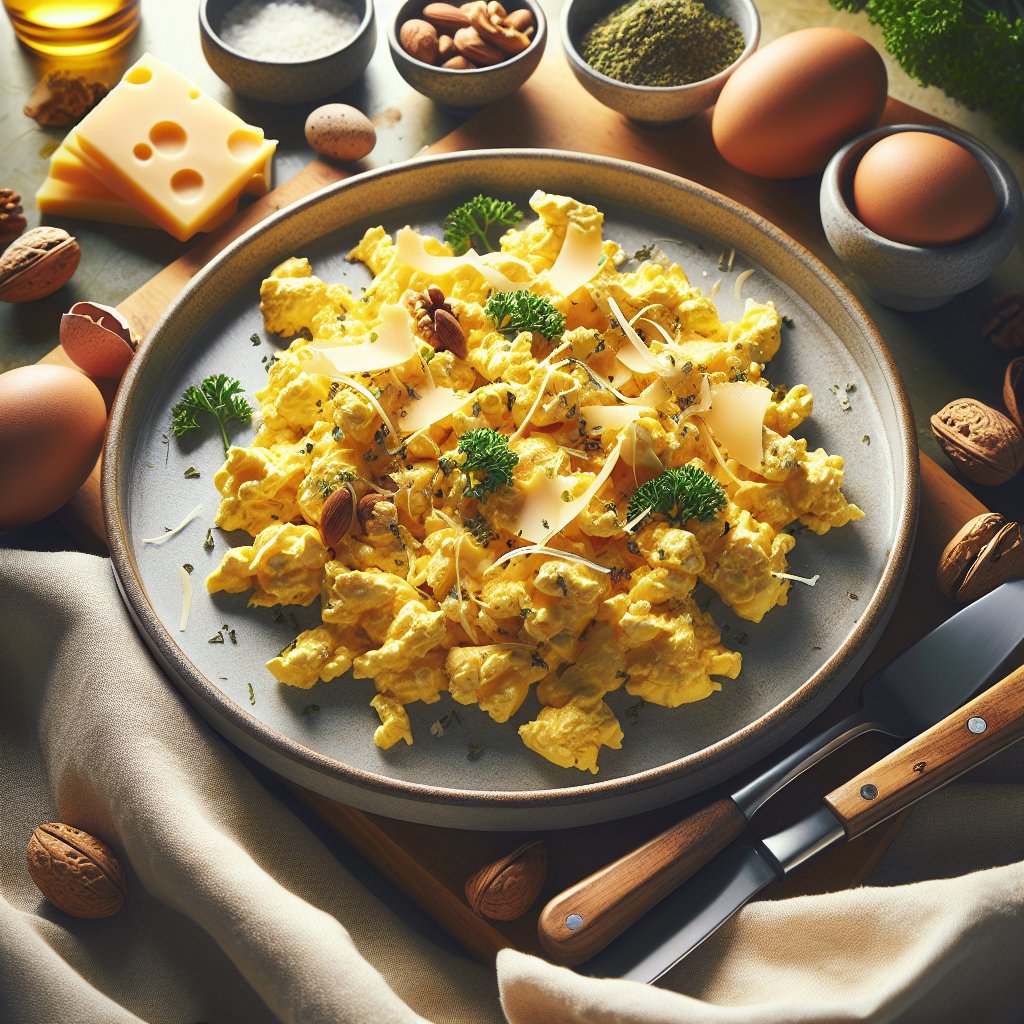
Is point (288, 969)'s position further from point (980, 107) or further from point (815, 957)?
point (980, 107)

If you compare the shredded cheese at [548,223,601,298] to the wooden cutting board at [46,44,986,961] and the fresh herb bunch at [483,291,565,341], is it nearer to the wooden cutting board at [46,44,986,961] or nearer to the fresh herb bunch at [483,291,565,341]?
the fresh herb bunch at [483,291,565,341]

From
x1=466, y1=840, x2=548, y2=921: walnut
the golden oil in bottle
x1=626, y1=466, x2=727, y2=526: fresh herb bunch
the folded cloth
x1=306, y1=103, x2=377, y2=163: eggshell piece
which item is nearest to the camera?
the folded cloth

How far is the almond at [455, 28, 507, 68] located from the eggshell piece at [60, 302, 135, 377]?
1.00 meters

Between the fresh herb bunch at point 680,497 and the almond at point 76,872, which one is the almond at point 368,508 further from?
the almond at point 76,872

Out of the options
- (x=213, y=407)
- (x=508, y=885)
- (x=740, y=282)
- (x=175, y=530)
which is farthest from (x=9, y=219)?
(x=508, y=885)

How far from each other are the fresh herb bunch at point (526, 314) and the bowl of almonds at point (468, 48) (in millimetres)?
756

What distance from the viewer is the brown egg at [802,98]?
238 centimetres

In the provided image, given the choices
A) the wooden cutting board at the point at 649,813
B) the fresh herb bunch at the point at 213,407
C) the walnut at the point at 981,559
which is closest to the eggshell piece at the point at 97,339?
the wooden cutting board at the point at 649,813

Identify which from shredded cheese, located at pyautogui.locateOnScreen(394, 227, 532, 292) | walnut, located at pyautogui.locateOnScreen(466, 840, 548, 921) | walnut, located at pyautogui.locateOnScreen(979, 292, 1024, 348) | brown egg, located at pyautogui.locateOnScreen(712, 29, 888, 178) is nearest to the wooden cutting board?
walnut, located at pyautogui.locateOnScreen(466, 840, 548, 921)

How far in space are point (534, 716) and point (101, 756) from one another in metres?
0.72

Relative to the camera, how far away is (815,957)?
1.75 m

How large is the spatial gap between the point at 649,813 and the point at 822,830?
288 mm

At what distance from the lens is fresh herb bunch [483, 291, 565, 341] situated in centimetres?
211

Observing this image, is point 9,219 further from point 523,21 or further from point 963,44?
point 963,44
